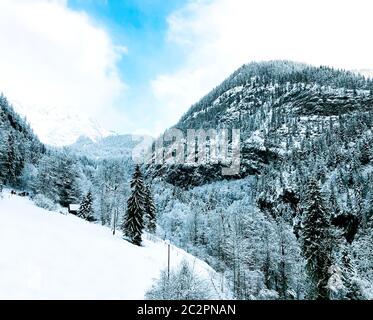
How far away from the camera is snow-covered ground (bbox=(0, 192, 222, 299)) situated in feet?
69.3

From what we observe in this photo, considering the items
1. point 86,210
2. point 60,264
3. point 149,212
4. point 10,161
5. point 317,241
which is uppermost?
point 10,161

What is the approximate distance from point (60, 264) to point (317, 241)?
22603 mm

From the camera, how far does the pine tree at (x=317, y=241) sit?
3400 cm

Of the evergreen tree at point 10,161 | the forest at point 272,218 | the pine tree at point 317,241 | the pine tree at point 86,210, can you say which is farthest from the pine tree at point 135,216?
the evergreen tree at point 10,161

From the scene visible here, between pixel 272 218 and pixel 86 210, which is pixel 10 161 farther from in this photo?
pixel 272 218

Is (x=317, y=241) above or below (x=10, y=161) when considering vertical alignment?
below

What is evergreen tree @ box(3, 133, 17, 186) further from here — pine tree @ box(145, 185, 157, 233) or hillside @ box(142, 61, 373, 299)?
hillside @ box(142, 61, 373, 299)

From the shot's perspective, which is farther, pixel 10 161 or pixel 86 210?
pixel 10 161

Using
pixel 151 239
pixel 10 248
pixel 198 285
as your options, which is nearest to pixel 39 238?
pixel 10 248

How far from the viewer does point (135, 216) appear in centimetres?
5494

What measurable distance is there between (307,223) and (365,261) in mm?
18182

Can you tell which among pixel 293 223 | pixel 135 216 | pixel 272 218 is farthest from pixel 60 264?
pixel 293 223
